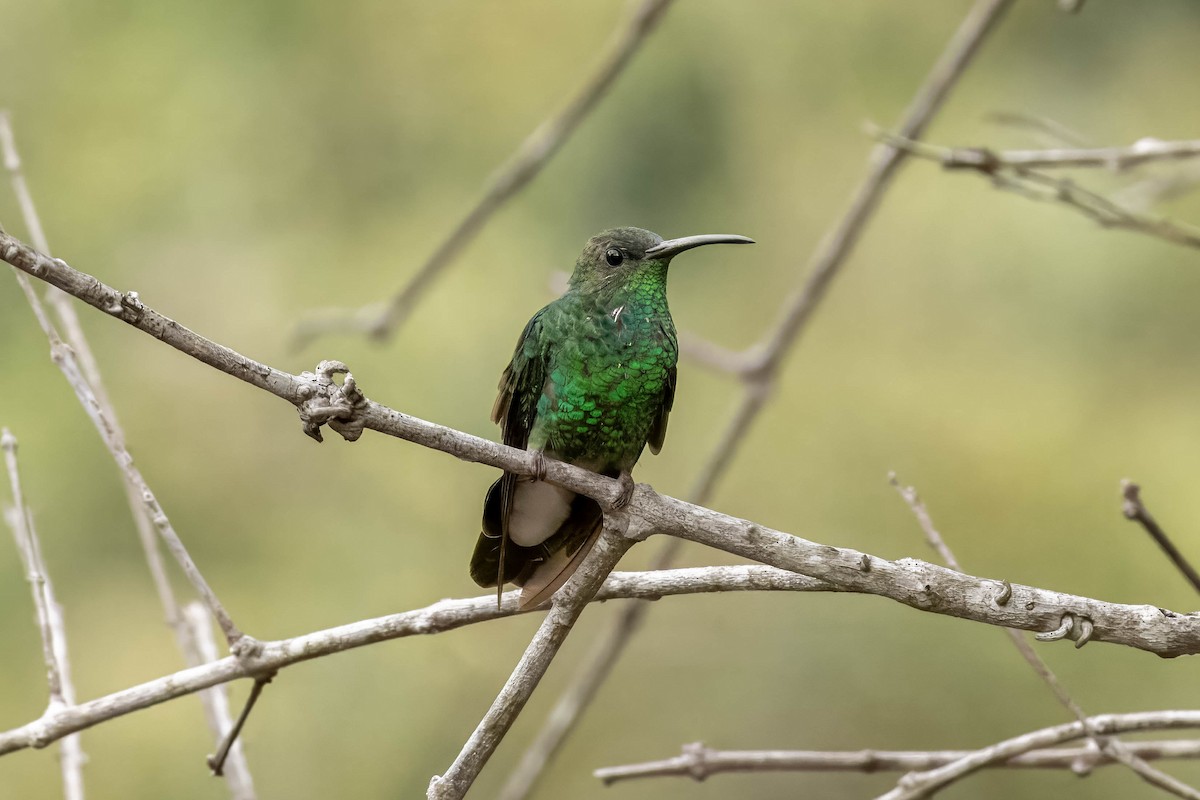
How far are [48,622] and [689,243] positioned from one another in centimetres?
124

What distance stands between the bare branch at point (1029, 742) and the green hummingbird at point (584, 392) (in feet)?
2.16

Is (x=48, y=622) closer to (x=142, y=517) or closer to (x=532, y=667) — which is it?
(x=142, y=517)

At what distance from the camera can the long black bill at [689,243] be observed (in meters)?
2.08

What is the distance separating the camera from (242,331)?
5.93 metres

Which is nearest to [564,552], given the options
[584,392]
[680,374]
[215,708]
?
[584,392]

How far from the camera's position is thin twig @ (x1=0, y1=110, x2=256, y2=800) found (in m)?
1.79

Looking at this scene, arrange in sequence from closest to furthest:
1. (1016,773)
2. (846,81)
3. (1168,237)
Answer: (1168,237), (1016,773), (846,81)

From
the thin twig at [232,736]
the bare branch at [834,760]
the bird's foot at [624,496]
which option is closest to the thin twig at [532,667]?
the bird's foot at [624,496]

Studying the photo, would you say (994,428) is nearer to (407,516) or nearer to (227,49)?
(407,516)

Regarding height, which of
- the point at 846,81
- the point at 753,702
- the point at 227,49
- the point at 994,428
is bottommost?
the point at 753,702

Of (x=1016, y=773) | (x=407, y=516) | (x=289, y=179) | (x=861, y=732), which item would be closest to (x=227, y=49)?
(x=289, y=179)

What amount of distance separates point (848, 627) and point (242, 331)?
134 inches

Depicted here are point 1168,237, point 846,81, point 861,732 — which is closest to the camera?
point 1168,237

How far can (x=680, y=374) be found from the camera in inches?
235
